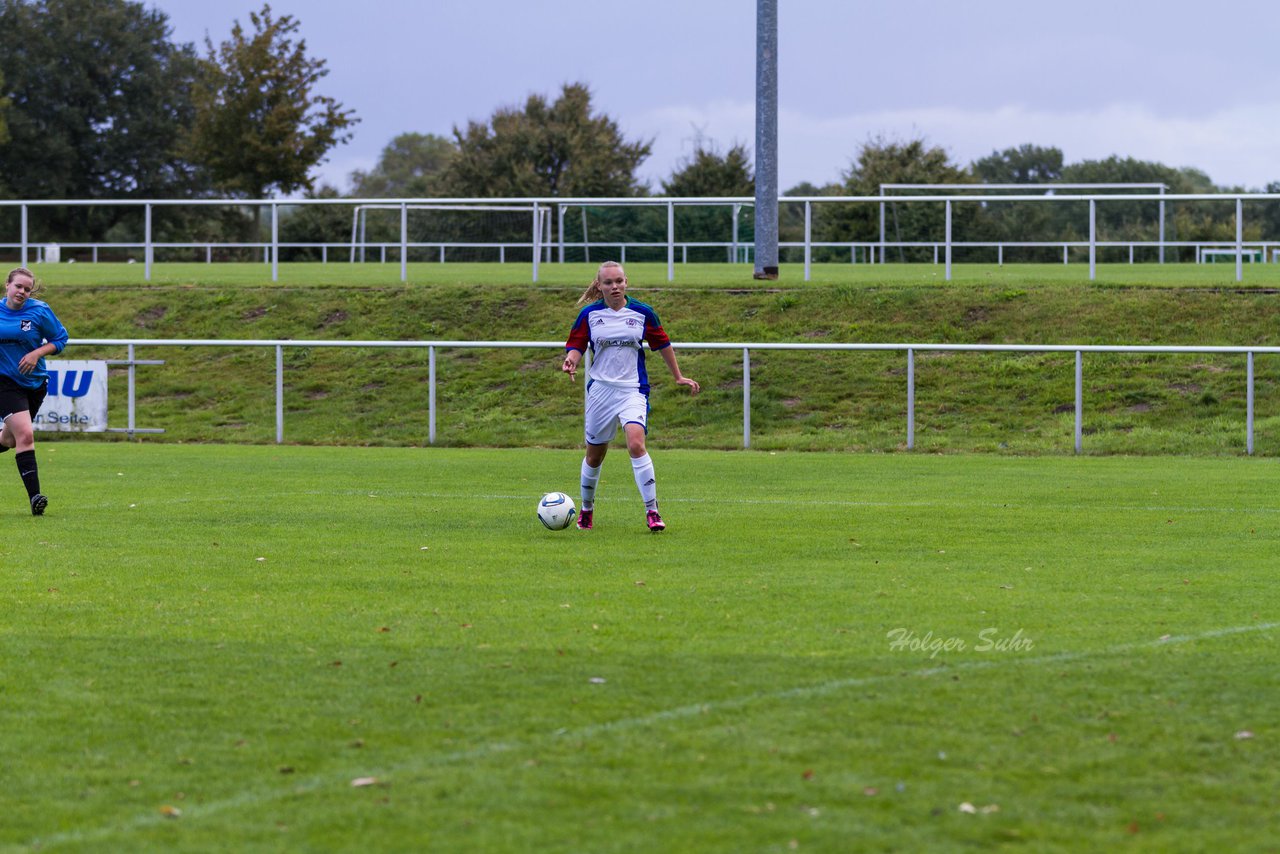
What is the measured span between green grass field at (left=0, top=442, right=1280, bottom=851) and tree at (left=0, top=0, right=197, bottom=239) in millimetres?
56434

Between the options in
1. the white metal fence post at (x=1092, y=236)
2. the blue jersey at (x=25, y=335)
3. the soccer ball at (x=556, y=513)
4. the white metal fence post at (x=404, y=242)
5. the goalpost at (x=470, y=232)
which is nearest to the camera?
the soccer ball at (x=556, y=513)

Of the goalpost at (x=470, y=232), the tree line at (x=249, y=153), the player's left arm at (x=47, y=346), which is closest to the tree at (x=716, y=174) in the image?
the tree line at (x=249, y=153)

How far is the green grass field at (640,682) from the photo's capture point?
464cm

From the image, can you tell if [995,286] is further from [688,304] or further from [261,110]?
[261,110]

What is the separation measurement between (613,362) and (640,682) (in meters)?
5.66

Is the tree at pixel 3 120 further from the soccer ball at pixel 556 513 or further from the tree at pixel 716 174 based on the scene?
the soccer ball at pixel 556 513

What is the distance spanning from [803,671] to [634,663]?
2.25ft

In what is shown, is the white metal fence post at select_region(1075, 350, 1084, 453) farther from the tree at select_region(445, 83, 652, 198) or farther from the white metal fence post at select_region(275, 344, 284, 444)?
the tree at select_region(445, 83, 652, 198)

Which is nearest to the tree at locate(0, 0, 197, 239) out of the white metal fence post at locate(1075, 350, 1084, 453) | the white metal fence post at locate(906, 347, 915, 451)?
the white metal fence post at locate(906, 347, 915, 451)

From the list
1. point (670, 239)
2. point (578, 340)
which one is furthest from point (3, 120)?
point (578, 340)

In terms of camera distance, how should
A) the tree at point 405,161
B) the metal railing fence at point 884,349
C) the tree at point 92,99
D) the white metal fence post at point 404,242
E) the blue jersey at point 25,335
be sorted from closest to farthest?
the blue jersey at point 25,335 < the metal railing fence at point 884,349 < the white metal fence post at point 404,242 < the tree at point 92,99 < the tree at point 405,161

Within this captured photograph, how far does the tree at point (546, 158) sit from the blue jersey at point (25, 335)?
46571mm

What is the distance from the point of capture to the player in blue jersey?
1243 centimetres

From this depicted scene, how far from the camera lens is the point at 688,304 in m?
25.8
